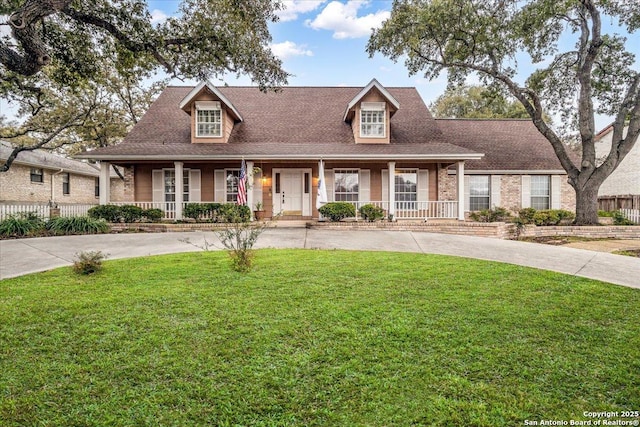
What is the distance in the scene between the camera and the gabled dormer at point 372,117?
14656 millimetres

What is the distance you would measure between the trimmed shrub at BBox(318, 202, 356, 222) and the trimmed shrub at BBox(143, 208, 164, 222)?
671 cm

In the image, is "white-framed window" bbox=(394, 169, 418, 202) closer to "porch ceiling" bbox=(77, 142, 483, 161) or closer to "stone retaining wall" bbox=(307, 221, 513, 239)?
"porch ceiling" bbox=(77, 142, 483, 161)

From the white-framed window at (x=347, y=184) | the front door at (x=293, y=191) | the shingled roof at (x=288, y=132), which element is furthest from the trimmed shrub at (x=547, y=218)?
the front door at (x=293, y=191)

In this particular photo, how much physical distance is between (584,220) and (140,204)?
1904cm

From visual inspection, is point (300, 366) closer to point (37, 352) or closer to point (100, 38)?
point (37, 352)

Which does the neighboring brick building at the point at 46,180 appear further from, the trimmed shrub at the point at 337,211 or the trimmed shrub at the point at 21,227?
the trimmed shrub at the point at 337,211

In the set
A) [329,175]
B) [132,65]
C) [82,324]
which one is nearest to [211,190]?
[329,175]

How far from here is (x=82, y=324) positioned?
11.8 ft

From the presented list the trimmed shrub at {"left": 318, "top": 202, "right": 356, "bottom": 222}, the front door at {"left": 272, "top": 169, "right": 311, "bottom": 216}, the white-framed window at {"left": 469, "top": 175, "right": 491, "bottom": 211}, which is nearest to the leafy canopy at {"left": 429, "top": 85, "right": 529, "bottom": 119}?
the white-framed window at {"left": 469, "top": 175, "right": 491, "bottom": 211}

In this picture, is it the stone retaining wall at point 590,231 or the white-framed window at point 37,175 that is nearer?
the stone retaining wall at point 590,231

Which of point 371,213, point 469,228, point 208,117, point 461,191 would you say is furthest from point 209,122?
point 469,228

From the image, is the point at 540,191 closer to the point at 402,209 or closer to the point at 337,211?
the point at 402,209

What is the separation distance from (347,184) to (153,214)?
8595 mm

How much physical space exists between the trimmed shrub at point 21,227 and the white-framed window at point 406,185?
1415cm
